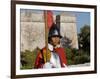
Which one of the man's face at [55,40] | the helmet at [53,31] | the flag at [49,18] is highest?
the flag at [49,18]

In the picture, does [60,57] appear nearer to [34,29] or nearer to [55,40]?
[55,40]

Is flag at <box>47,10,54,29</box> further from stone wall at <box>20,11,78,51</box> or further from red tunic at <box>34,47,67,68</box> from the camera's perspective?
red tunic at <box>34,47,67,68</box>

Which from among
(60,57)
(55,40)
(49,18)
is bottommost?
(60,57)

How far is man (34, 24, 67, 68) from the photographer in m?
1.96

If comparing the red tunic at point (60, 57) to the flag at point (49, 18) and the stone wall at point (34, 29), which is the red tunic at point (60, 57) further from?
the flag at point (49, 18)

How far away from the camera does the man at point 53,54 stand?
196cm

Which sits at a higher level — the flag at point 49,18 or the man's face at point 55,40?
the flag at point 49,18

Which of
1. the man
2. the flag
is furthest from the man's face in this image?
the flag

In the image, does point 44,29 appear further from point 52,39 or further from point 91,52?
point 91,52

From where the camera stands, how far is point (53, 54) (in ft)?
6.56

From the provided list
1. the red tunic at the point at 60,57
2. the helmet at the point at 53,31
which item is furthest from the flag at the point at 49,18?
the red tunic at the point at 60,57

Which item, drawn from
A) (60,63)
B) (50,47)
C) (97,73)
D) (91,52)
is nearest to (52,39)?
(50,47)

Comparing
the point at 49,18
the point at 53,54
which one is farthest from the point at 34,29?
the point at 53,54

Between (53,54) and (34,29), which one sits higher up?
(34,29)
